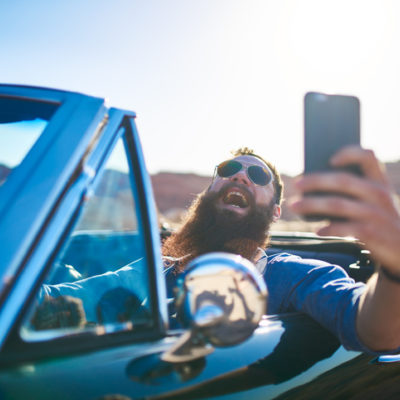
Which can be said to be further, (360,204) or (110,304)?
(110,304)

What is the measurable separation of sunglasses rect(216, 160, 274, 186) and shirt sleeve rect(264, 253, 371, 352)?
941 millimetres

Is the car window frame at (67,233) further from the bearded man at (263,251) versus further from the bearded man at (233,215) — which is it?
the bearded man at (233,215)

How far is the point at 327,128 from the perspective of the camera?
110cm

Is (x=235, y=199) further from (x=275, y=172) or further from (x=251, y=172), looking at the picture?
(x=275, y=172)

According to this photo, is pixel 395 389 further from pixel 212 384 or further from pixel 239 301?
pixel 239 301

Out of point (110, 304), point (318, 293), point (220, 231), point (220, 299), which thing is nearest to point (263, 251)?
point (220, 231)

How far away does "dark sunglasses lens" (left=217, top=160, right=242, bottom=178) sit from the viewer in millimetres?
3322

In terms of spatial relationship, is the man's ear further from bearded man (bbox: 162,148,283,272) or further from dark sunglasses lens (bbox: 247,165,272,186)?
dark sunglasses lens (bbox: 247,165,272,186)

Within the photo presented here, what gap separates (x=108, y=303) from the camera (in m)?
1.64

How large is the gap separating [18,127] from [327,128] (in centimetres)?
96

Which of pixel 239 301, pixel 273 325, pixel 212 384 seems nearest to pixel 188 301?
pixel 239 301

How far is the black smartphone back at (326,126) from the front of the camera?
3.51ft

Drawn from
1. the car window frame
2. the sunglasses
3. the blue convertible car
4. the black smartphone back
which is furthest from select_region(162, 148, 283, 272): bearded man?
the black smartphone back

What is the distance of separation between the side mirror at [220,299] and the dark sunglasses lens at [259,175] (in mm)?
2165
